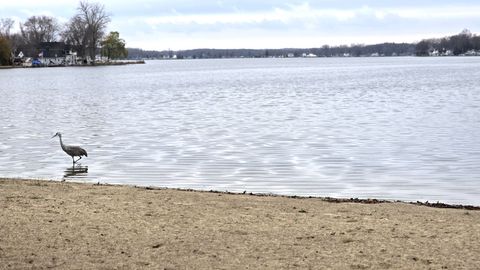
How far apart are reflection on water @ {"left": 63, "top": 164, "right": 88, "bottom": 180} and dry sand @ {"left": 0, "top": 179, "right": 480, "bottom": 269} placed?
428 centimetres

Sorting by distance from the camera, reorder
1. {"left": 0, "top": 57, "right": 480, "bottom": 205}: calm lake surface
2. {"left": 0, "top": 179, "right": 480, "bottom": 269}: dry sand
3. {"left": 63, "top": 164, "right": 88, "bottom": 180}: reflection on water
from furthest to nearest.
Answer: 1. {"left": 63, "top": 164, "right": 88, "bottom": 180}: reflection on water
2. {"left": 0, "top": 57, "right": 480, "bottom": 205}: calm lake surface
3. {"left": 0, "top": 179, "right": 480, "bottom": 269}: dry sand

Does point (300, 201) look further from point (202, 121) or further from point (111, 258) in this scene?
point (202, 121)

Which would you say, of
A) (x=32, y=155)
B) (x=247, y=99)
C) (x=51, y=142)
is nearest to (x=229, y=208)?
(x=32, y=155)

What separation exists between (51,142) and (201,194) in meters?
12.6

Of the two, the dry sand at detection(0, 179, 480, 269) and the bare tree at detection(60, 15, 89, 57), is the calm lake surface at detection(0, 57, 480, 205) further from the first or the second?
the bare tree at detection(60, 15, 89, 57)

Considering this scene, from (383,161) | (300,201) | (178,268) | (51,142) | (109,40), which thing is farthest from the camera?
(109,40)

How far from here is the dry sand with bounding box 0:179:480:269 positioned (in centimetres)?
822

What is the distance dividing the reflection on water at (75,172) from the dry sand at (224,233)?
4.28 meters

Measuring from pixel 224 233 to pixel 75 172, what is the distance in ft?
29.7

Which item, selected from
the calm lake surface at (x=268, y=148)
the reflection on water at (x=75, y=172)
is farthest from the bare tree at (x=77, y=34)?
the reflection on water at (x=75, y=172)

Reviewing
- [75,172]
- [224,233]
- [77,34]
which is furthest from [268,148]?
[77,34]

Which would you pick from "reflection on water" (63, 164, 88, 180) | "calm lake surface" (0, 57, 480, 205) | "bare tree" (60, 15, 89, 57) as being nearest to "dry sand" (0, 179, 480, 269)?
"calm lake surface" (0, 57, 480, 205)

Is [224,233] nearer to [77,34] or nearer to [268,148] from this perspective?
[268,148]

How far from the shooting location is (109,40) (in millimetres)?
197625
